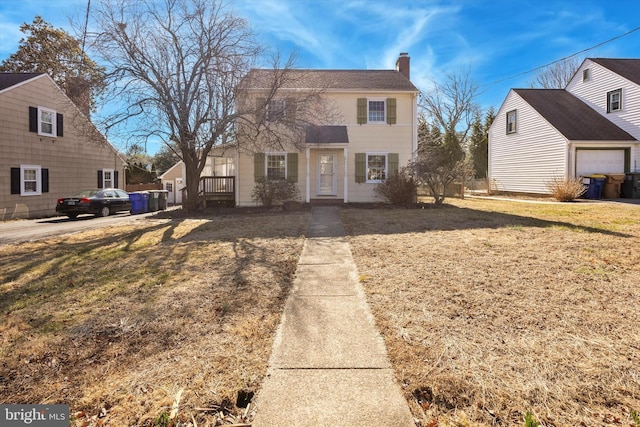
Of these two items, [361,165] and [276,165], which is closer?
[276,165]

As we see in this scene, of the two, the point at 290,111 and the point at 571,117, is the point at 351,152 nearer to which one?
the point at 290,111

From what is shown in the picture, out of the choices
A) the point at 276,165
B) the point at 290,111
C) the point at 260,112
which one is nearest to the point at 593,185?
the point at 290,111

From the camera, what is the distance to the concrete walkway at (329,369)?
2.19 m

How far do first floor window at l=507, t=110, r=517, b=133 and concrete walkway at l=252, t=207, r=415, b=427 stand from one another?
2285 centimetres

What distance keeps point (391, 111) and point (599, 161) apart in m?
11.6

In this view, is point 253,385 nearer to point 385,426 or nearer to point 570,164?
point 385,426

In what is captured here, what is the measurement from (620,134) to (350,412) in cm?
2320

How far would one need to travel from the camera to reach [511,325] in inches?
132

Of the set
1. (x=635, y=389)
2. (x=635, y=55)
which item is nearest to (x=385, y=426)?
(x=635, y=389)

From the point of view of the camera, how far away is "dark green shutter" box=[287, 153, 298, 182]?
52.3 ft

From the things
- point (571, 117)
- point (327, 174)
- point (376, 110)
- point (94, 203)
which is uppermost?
point (571, 117)

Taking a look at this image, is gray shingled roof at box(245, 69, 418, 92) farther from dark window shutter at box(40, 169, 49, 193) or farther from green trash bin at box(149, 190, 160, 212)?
dark window shutter at box(40, 169, 49, 193)

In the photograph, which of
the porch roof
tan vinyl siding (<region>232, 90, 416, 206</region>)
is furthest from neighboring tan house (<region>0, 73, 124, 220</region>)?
the porch roof

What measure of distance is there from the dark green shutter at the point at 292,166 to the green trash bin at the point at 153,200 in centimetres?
902
